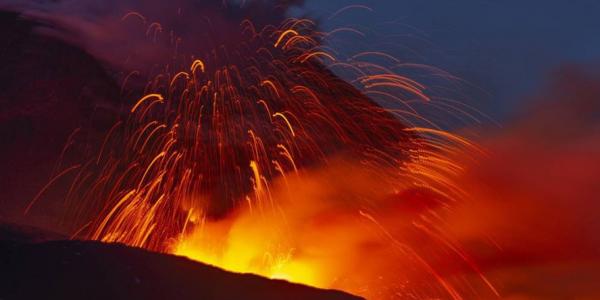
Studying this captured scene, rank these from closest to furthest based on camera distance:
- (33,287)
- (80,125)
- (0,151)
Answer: (33,287), (0,151), (80,125)

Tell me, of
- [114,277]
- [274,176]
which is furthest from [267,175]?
[114,277]

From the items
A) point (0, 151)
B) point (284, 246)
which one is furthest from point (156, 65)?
point (284, 246)

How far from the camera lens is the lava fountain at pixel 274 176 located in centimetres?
1187

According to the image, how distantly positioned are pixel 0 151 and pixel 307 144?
20.6 feet

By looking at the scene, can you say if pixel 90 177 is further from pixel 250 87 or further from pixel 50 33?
pixel 250 87

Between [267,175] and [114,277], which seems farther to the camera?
[267,175]

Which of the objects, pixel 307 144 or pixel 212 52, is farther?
pixel 307 144

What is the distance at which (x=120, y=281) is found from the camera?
5.16m

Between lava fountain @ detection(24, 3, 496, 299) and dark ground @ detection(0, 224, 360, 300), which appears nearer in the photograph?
dark ground @ detection(0, 224, 360, 300)

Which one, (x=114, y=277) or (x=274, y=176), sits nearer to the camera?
(x=114, y=277)

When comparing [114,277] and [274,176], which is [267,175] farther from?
[114,277]

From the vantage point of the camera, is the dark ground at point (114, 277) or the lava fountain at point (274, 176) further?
the lava fountain at point (274, 176)

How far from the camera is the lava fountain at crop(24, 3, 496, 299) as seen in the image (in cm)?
1187

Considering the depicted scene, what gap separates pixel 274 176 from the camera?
13.3 m
